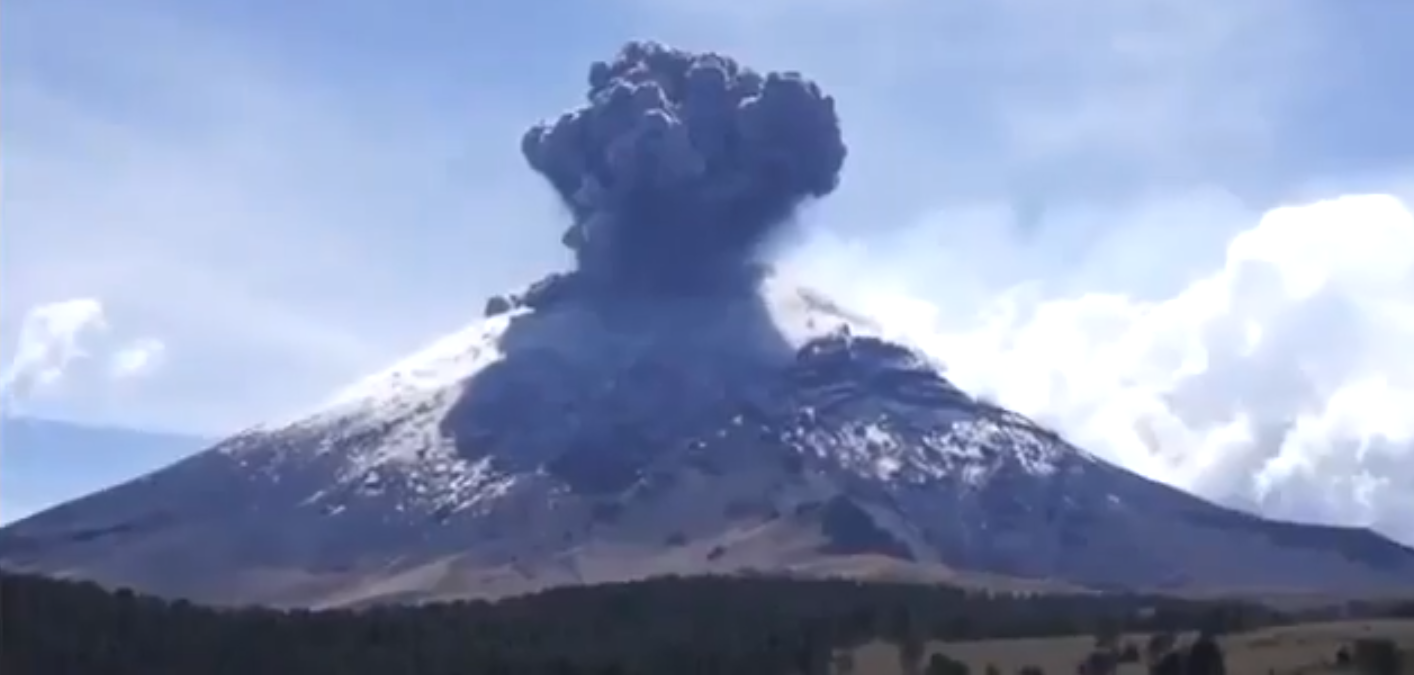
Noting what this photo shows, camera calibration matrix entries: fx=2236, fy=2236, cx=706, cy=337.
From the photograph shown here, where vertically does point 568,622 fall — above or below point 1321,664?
above

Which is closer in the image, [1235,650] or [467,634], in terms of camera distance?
[1235,650]

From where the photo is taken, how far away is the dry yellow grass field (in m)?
124

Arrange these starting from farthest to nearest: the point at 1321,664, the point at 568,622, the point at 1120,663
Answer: the point at 568,622 → the point at 1120,663 → the point at 1321,664

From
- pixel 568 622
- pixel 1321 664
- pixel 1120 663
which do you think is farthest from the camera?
pixel 568 622

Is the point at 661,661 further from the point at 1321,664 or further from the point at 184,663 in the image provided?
the point at 1321,664

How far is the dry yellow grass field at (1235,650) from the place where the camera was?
4892 inches

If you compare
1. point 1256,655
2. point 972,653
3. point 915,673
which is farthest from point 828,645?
point 1256,655

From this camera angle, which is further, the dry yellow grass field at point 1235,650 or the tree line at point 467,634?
the dry yellow grass field at point 1235,650

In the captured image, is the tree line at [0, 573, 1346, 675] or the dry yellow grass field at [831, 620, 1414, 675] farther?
the dry yellow grass field at [831, 620, 1414, 675]

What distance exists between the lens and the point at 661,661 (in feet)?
477

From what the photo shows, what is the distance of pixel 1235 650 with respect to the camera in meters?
135

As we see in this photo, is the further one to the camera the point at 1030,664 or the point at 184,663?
the point at 1030,664

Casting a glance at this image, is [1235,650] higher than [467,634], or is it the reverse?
[467,634]

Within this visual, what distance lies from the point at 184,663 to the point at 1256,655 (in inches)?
2447
